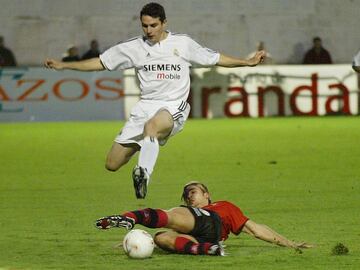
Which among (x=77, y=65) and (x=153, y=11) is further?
(x=77, y=65)

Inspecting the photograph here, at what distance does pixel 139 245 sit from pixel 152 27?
303cm

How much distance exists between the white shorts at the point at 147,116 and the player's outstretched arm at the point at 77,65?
1.84ft

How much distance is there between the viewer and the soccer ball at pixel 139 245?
9.01 meters

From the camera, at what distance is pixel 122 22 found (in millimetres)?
30906

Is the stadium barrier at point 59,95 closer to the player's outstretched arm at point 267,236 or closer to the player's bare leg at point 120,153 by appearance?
the player's bare leg at point 120,153

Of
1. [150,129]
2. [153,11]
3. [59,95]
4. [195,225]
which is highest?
[153,11]

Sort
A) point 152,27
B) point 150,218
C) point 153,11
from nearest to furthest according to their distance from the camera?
point 150,218 → point 153,11 → point 152,27

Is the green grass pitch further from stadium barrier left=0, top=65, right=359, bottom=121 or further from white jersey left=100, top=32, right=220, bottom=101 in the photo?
white jersey left=100, top=32, right=220, bottom=101

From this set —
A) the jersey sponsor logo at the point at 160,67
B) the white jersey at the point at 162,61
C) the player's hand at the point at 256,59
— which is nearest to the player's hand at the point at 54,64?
the white jersey at the point at 162,61

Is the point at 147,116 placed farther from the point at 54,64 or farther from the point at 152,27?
the point at 54,64

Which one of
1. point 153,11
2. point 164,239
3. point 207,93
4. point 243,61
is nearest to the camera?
point 164,239

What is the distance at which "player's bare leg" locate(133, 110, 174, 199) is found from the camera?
1040cm

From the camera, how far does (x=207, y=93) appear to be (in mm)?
26844

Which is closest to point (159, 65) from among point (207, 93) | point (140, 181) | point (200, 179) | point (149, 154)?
point (149, 154)
